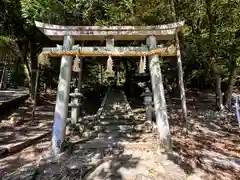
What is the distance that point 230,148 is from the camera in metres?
8.18

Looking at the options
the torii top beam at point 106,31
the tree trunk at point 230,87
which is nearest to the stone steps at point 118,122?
the torii top beam at point 106,31

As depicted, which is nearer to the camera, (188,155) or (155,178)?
(155,178)

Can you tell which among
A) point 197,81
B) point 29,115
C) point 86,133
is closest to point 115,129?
point 86,133

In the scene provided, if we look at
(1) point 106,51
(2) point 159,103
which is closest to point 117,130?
(2) point 159,103

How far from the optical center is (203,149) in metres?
8.02

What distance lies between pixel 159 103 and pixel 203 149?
2.49 m

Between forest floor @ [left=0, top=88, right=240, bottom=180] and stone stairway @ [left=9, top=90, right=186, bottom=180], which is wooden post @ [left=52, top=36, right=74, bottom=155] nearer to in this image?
stone stairway @ [left=9, top=90, right=186, bottom=180]

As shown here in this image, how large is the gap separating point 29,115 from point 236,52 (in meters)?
11.4

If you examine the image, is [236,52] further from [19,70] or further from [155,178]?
[19,70]

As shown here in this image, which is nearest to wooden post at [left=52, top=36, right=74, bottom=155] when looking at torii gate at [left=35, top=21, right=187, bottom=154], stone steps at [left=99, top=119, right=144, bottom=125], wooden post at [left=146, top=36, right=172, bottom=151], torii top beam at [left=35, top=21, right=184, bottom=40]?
torii gate at [left=35, top=21, right=187, bottom=154]

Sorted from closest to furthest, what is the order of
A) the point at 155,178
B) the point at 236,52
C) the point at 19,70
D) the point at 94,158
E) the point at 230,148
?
the point at 155,178 < the point at 94,158 < the point at 230,148 < the point at 236,52 < the point at 19,70

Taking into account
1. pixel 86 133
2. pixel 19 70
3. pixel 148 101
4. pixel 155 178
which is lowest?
pixel 155 178

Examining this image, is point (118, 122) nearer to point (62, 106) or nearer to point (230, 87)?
point (62, 106)

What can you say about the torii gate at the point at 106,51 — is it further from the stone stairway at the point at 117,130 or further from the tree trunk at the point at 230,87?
the tree trunk at the point at 230,87
